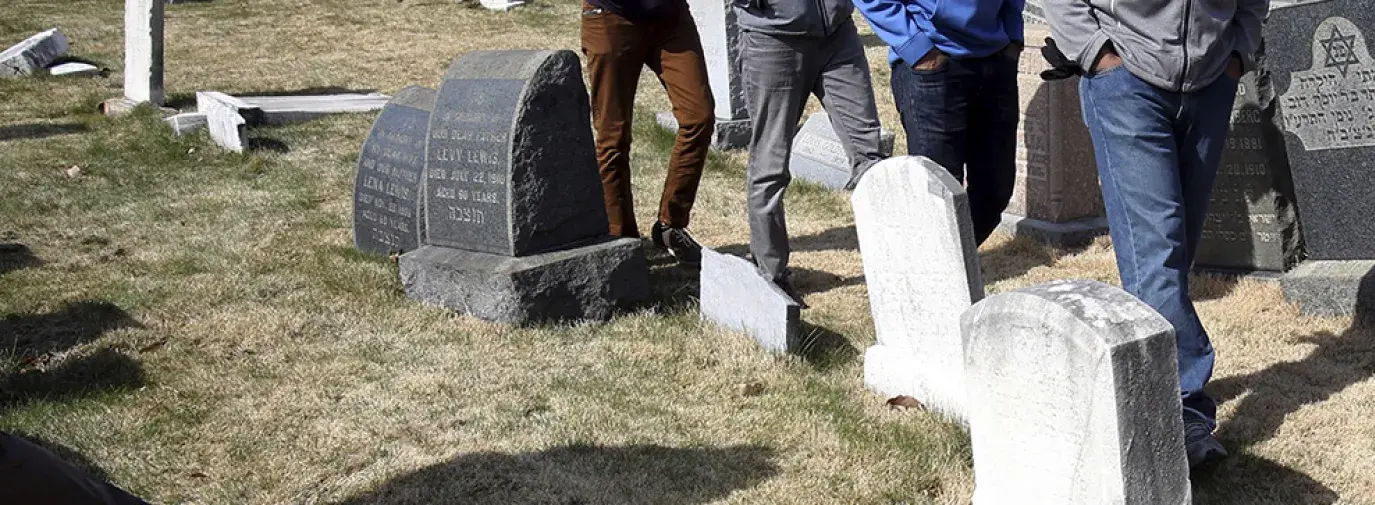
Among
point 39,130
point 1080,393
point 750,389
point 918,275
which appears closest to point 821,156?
point 750,389

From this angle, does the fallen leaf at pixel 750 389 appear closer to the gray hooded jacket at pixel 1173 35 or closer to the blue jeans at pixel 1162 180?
the blue jeans at pixel 1162 180

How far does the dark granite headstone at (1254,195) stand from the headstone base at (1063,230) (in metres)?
0.70

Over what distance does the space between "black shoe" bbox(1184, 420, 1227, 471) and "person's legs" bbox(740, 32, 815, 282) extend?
1.82 metres

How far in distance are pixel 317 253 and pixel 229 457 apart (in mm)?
2473

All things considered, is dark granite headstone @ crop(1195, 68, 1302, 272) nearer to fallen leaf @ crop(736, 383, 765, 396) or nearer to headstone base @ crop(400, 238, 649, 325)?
fallen leaf @ crop(736, 383, 765, 396)

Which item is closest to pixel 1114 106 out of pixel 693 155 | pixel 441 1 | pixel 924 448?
pixel 924 448

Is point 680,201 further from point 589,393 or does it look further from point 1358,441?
point 1358,441

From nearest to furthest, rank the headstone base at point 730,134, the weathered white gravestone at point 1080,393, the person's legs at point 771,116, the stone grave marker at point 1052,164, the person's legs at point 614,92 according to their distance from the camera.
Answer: the weathered white gravestone at point 1080,393 → the person's legs at point 771,116 → the person's legs at point 614,92 → the stone grave marker at point 1052,164 → the headstone base at point 730,134

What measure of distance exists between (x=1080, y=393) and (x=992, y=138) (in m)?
1.93

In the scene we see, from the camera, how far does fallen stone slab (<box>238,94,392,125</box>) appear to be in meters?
9.91

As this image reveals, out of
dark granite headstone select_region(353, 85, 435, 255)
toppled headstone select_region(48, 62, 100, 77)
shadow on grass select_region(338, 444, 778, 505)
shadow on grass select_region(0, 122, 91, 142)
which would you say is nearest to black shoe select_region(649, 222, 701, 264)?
dark granite headstone select_region(353, 85, 435, 255)

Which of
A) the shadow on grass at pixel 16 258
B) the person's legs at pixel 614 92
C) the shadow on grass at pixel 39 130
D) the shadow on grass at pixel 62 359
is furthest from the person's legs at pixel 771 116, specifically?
the shadow on grass at pixel 39 130

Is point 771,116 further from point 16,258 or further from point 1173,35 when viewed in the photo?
point 16,258

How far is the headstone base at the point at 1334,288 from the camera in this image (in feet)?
15.9
